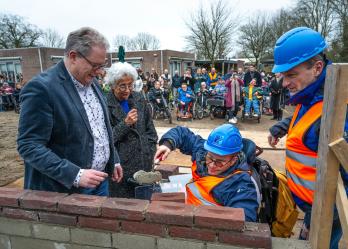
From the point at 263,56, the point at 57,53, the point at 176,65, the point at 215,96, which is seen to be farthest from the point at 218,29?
the point at 215,96

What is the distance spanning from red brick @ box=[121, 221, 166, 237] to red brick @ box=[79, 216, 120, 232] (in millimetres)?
49

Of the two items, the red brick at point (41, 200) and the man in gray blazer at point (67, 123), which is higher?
the man in gray blazer at point (67, 123)

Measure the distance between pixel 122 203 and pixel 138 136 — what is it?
1126 mm

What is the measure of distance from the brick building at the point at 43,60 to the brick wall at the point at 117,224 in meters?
26.0

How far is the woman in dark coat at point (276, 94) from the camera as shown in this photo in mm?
9466

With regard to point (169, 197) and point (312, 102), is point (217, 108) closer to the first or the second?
point (169, 197)

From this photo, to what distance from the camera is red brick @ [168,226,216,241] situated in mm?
1522

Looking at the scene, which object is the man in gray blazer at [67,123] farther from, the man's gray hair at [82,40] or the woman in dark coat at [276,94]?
the woman in dark coat at [276,94]

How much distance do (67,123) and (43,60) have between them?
95.2 ft

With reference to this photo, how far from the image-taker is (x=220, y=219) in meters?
1.47

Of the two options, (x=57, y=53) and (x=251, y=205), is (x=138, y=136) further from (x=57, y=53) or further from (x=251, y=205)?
(x=57, y=53)

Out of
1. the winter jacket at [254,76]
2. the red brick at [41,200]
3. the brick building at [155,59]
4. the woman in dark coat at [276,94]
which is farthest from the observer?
the brick building at [155,59]

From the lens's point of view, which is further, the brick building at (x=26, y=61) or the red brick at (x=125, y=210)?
the brick building at (x=26, y=61)

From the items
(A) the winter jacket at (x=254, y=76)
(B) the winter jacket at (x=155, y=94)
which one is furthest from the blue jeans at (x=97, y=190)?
(A) the winter jacket at (x=254, y=76)
